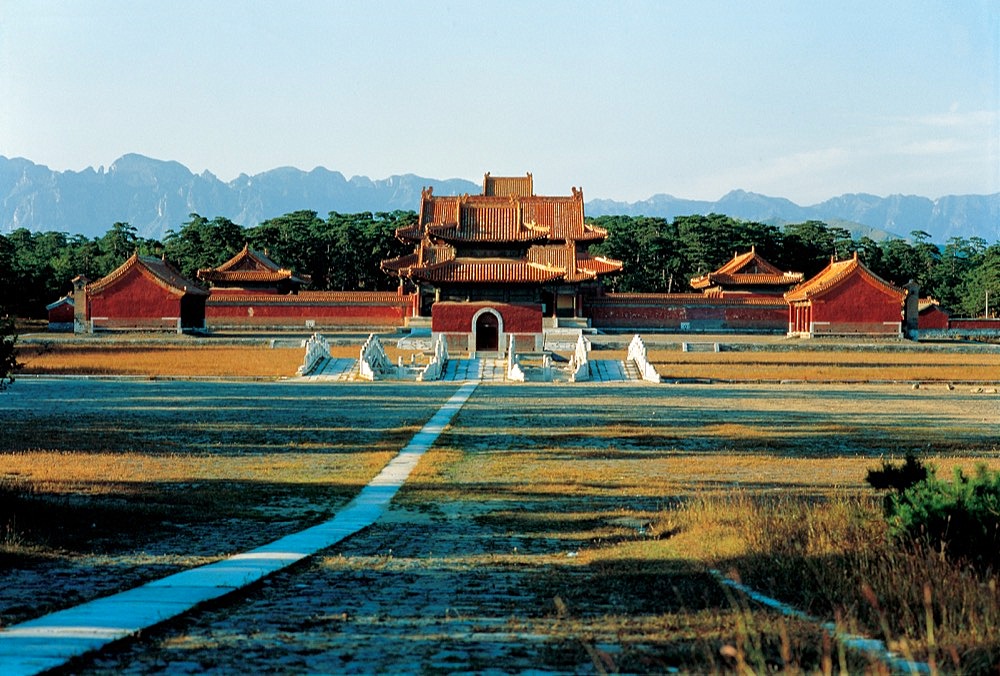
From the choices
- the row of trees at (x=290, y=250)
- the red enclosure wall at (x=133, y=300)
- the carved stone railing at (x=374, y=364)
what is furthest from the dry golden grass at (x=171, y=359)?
the row of trees at (x=290, y=250)

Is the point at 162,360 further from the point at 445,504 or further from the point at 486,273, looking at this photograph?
the point at 445,504

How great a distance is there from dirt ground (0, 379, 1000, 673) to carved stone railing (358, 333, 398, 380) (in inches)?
293

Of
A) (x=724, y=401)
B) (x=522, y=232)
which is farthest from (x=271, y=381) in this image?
(x=522, y=232)

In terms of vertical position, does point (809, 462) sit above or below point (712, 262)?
below

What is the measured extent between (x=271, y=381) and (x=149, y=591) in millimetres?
28311

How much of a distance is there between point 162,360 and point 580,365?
715 inches

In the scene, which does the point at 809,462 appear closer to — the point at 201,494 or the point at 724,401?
the point at 201,494

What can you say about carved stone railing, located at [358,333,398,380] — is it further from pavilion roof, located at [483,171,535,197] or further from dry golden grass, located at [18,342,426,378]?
pavilion roof, located at [483,171,535,197]

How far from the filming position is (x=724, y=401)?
28.3 m

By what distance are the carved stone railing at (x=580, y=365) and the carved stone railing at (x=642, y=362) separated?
6.28 ft

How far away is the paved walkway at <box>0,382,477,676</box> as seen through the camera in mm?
5344

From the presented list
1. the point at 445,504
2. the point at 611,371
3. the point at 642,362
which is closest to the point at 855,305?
the point at 642,362

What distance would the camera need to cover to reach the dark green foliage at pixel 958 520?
7.48 metres

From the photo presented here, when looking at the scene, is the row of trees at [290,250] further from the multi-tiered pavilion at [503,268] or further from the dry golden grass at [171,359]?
the dry golden grass at [171,359]
